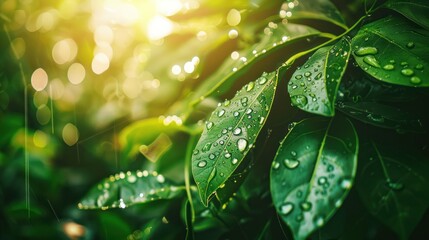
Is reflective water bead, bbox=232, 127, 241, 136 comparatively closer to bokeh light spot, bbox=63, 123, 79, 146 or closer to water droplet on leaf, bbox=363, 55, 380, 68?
water droplet on leaf, bbox=363, 55, 380, 68

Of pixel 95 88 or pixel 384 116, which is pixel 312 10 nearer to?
pixel 384 116

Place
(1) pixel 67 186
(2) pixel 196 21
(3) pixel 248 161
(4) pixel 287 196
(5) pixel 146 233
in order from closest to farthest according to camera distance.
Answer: (4) pixel 287 196
(3) pixel 248 161
(5) pixel 146 233
(2) pixel 196 21
(1) pixel 67 186

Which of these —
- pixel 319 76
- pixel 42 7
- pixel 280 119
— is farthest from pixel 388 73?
pixel 42 7

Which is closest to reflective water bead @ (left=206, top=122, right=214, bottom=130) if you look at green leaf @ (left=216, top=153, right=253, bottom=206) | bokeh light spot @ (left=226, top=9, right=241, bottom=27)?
green leaf @ (left=216, top=153, right=253, bottom=206)

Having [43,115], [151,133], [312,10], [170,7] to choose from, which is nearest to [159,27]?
[170,7]

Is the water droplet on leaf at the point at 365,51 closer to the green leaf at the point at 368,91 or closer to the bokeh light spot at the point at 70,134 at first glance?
the green leaf at the point at 368,91

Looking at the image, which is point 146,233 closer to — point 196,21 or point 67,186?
point 196,21
